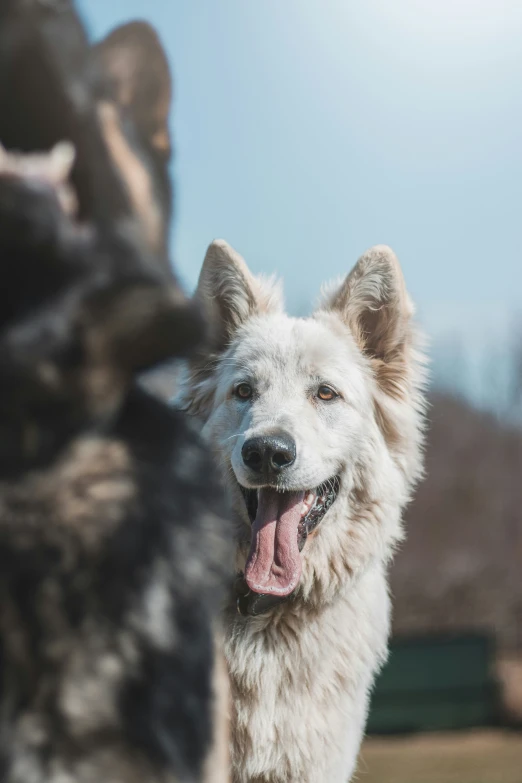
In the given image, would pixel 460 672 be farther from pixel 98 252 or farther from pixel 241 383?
pixel 98 252

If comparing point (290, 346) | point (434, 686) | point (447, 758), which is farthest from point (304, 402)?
point (434, 686)

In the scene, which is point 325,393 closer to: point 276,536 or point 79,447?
point 276,536

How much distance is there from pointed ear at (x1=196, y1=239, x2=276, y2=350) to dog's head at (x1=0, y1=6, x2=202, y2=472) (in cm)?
151

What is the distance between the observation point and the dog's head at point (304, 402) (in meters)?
3.01

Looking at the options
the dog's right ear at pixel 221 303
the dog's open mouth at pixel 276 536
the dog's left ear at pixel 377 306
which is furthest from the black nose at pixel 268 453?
the dog's left ear at pixel 377 306

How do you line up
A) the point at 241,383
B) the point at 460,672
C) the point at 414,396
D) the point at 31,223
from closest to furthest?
the point at 31,223 → the point at 241,383 → the point at 414,396 → the point at 460,672

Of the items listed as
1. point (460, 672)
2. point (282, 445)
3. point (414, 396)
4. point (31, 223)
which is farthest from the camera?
point (460, 672)

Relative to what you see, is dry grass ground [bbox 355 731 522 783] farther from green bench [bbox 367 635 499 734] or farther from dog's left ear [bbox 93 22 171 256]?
dog's left ear [bbox 93 22 171 256]

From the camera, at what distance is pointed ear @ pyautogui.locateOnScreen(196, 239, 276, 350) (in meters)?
3.32

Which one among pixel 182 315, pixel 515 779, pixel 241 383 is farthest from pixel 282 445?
pixel 515 779

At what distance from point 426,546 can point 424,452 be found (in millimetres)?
18357

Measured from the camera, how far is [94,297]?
1.65 m

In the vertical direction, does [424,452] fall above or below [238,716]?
above

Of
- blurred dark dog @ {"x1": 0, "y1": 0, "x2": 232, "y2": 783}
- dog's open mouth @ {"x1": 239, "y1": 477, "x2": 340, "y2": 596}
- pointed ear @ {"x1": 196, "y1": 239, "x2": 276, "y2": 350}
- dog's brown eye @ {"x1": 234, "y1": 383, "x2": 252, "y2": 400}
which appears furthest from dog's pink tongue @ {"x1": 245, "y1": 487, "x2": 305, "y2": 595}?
blurred dark dog @ {"x1": 0, "y1": 0, "x2": 232, "y2": 783}
